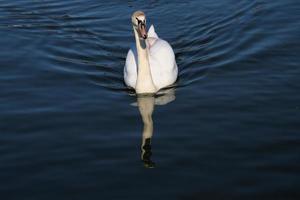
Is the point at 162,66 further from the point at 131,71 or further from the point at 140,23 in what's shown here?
the point at 140,23

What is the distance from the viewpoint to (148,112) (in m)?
13.0

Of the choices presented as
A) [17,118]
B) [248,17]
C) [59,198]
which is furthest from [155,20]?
[59,198]

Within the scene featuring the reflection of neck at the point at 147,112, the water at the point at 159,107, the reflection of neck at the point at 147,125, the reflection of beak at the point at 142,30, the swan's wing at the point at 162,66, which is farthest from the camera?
the swan's wing at the point at 162,66

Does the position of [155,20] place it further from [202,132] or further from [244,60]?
[202,132]

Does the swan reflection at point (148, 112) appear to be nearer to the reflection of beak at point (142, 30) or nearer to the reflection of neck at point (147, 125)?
the reflection of neck at point (147, 125)

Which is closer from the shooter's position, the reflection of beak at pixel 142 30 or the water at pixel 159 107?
the water at pixel 159 107

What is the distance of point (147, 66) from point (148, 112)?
53.0 inches

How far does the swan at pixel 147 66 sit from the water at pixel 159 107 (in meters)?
0.30

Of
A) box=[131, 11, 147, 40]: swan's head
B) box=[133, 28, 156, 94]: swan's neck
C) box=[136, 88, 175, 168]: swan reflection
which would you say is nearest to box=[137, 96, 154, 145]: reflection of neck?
box=[136, 88, 175, 168]: swan reflection

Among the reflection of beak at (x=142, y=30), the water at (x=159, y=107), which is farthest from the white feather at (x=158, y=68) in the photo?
the reflection of beak at (x=142, y=30)

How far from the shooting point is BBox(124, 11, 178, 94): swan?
1370 centimetres

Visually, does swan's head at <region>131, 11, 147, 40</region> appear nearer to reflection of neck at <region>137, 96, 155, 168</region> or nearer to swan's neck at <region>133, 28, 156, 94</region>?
swan's neck at <region>133, 28, 156, 94</region>

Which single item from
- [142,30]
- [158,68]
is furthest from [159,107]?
[142,30]

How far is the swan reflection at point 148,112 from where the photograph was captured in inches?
432
